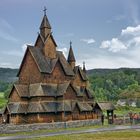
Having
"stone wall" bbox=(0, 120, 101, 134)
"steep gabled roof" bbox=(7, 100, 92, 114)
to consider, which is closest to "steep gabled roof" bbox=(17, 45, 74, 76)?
"steep gabled roof" bbox=(7, 100, 92, 114)

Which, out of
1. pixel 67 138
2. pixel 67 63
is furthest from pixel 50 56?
pixel 67 138

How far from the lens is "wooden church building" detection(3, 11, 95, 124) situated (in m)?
65.7

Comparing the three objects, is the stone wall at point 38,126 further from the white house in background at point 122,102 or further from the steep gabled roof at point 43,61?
the white house in background at point 122,102

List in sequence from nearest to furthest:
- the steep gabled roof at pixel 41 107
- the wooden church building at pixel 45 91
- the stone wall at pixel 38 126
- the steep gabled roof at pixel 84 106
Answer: the stone wall at pixel 38 126, the steep gabled roof at pixel 41 107, the wooden church building at pixel 45 91, the steep gabled roof at pixel 84 106

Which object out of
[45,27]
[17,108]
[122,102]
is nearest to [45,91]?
[17,108]

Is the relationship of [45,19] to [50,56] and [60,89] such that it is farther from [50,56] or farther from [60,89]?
[60,89]

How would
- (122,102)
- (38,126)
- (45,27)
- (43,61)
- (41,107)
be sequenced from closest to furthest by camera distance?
(38,126), (41,107), (43,61), (45,27), (122,102)

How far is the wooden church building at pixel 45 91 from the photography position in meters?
65.7

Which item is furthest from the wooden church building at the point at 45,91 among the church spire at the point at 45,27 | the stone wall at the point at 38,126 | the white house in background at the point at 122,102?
the white house in background at the point at 122,102

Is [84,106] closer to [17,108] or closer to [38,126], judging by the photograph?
[17,108]

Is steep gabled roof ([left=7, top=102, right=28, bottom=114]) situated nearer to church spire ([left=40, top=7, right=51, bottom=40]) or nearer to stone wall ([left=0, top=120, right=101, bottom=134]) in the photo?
stone wall ([left=0, top=120, right=101, bottom=134])

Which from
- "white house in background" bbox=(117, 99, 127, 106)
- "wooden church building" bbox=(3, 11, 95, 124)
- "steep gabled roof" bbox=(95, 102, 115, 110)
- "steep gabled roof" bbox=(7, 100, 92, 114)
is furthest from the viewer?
"white house in background" bbox=(117, 99, 127, 106)

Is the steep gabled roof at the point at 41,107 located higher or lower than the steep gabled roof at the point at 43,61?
lower

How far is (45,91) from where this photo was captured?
67188mm
